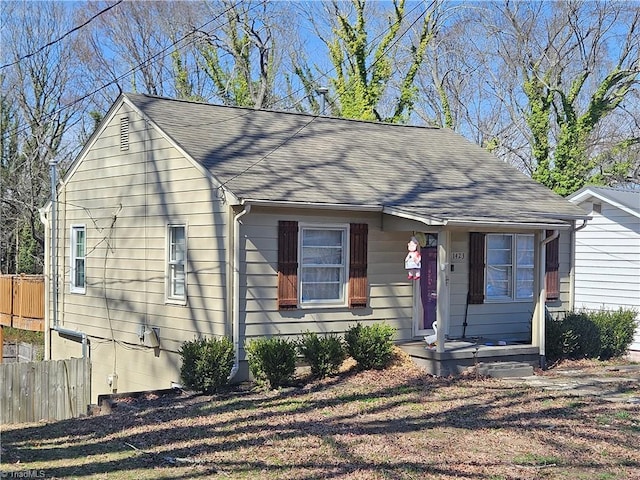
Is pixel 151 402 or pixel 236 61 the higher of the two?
pixel 236 61

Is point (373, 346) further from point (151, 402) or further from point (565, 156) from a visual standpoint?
point (565, 156)

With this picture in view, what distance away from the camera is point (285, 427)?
9312 millimetres

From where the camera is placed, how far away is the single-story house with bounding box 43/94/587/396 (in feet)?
42.2

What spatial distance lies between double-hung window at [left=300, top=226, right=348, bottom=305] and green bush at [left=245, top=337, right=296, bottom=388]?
1.33 meters

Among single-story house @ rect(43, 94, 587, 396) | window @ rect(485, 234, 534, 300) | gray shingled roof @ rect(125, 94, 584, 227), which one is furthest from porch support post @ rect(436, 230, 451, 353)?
window @ rect(485, 234, 534, 300)

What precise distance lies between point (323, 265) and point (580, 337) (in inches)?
222

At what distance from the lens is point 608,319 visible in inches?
644

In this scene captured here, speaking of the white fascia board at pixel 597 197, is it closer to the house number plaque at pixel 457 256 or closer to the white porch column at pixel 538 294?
the white porch column at pixel 538 294

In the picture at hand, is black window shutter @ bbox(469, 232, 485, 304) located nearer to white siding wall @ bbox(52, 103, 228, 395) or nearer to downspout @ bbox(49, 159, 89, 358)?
white siding wall @ bbox(52, 103, 228, 395)

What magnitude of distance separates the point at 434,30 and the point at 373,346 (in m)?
23.5

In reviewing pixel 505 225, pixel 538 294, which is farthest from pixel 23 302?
pixel 538 294

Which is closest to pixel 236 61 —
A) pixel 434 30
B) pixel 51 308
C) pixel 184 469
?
pixel 434 30

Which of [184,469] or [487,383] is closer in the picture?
[184,469]

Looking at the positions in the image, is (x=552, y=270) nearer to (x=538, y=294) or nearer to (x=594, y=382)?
(x=538, y=294)
